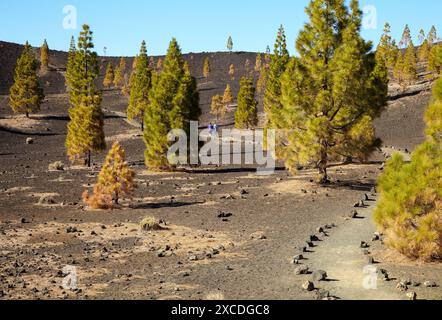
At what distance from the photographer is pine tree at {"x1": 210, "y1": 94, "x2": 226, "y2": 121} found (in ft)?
317

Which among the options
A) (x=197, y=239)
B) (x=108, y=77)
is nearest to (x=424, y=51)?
(x=108, y=77)

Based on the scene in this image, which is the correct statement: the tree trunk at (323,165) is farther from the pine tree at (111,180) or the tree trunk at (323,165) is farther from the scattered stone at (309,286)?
the scattered stone at (309,286)

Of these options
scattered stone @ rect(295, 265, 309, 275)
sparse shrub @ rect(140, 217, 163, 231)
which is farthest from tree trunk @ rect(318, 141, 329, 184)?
scattered stone @ rect(295, 265, 309, 275)

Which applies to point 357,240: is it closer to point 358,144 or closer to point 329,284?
point 329,284

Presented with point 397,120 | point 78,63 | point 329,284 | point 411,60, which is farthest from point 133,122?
point 329,284

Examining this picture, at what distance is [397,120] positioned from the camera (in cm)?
7731

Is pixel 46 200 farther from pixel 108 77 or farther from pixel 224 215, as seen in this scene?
pixel 108 77

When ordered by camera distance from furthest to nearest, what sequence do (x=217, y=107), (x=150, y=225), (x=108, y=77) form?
1. (x=108, y=77)
2. (x=217, y=107)
3. (x=150, y=225)

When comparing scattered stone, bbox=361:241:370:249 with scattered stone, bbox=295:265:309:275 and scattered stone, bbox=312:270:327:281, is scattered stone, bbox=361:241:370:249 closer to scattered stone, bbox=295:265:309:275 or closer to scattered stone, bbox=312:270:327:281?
scattered stone, bbox=295:265:309:275

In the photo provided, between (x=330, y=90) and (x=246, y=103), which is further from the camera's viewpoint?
(x=246, y=103)

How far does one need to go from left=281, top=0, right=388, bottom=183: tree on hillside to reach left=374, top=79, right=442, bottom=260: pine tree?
38.5 ft

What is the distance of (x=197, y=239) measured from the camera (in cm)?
1822

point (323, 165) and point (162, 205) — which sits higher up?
point (323, 165)

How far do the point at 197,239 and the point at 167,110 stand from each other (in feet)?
72.8
